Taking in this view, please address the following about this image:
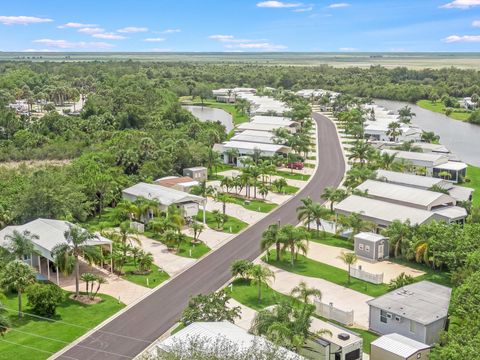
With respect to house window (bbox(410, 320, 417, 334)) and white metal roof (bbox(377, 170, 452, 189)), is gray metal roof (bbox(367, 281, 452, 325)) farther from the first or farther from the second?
white metal roof (bbox(377, 170, 452, 189))

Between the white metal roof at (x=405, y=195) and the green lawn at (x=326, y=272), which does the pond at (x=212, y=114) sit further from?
the green lawn at (x=326, y=272)

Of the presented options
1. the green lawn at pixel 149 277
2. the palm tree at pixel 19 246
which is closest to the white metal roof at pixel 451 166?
the green lawn at pixel 149 277

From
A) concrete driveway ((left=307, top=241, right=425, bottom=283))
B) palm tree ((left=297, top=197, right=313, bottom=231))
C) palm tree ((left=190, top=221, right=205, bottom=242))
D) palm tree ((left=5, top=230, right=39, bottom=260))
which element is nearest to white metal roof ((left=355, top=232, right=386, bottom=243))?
concrete driveway ((left=307, top=241, right=425, bottom=283))

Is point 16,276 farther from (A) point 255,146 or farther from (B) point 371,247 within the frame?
(A) point 255,146

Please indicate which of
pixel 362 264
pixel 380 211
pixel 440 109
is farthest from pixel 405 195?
pixel 440 109

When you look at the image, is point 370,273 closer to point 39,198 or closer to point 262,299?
point 262,299
